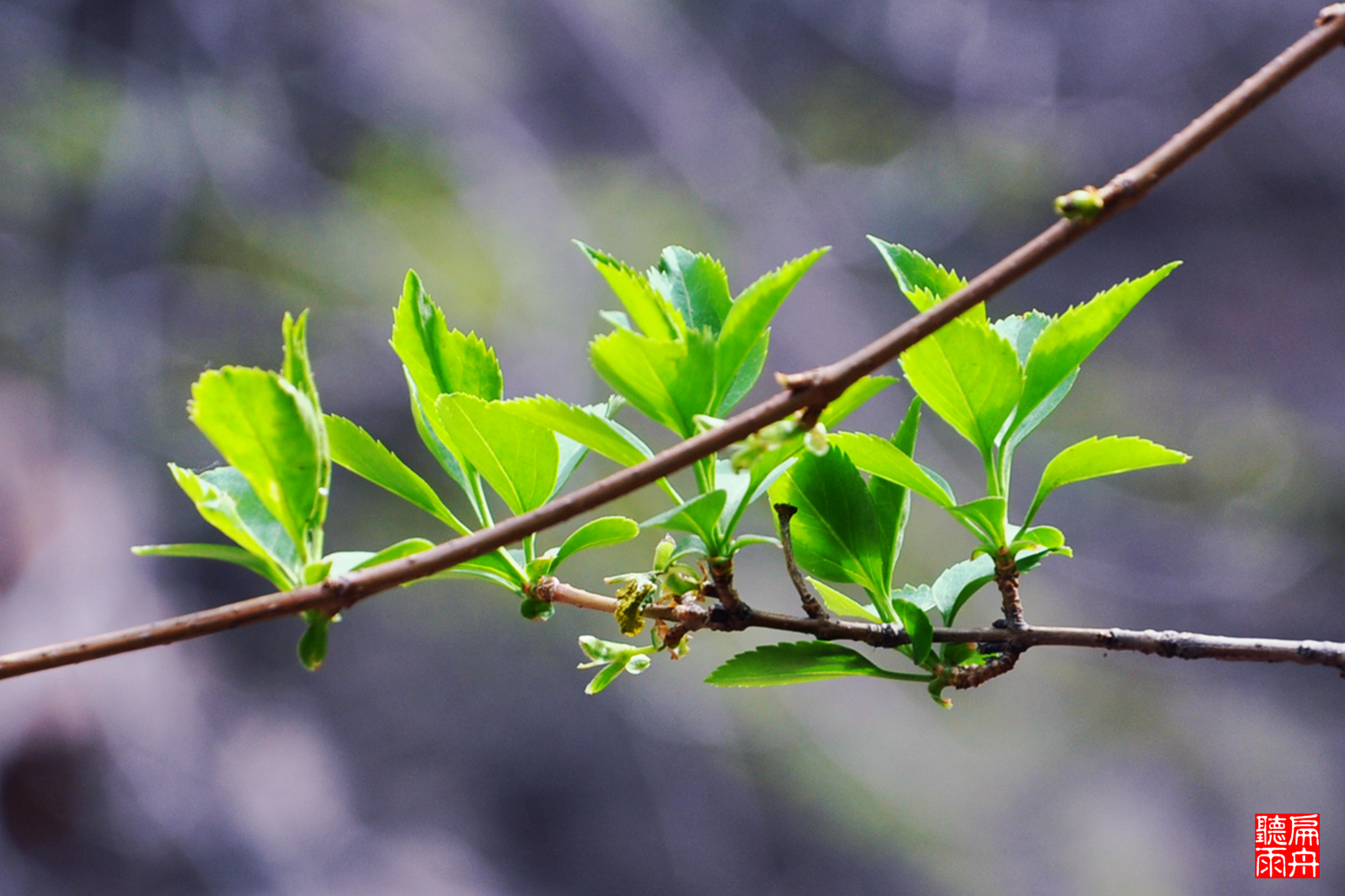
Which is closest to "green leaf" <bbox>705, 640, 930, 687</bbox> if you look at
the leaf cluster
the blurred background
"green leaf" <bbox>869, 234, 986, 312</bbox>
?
the leaf cluster

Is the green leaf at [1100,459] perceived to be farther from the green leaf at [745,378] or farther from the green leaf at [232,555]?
the green leaf at [232,555]

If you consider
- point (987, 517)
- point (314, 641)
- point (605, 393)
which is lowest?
point (314, 641)

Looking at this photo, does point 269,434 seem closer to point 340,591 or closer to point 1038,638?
point 340,591

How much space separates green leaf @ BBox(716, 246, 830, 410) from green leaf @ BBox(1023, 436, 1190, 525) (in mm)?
95

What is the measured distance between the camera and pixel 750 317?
0.71ft

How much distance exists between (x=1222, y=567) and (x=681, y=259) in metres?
1.62

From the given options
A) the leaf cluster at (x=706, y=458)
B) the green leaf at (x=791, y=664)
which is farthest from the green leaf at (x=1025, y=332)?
the green leaf at (x=791, y=664)

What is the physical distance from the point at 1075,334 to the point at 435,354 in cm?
19

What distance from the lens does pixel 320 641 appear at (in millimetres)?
195

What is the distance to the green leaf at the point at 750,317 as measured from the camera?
21 cm

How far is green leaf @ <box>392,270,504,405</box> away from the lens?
0.26m

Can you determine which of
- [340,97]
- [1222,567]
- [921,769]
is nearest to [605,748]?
[921,769]

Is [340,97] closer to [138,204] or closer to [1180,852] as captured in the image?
[138,204]

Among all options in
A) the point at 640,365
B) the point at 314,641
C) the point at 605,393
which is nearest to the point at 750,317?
the point at 640,365
